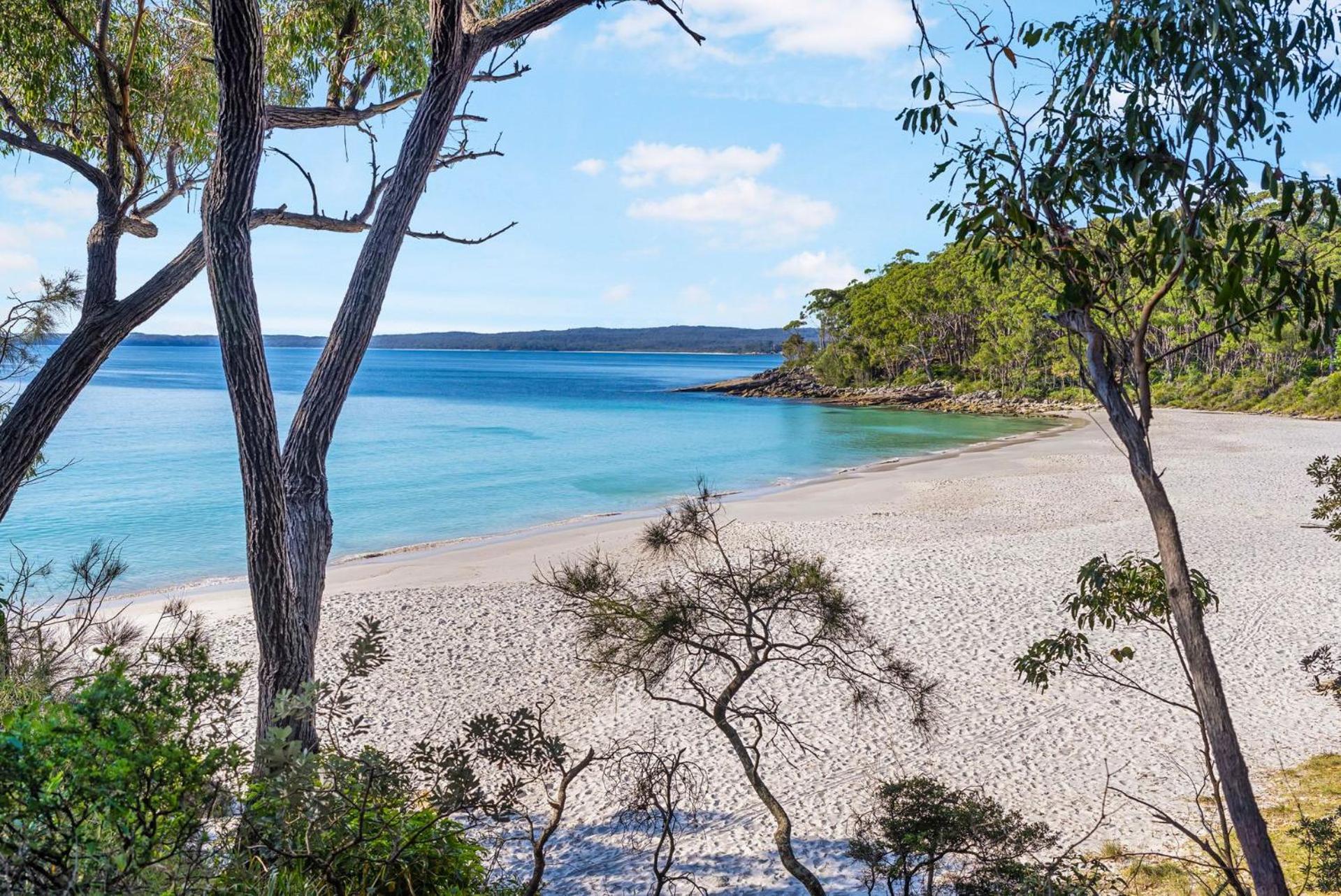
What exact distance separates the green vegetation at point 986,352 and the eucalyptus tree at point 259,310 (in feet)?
90.1

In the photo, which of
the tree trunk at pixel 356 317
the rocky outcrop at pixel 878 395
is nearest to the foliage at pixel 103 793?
the tree trunk at pixel 356 317

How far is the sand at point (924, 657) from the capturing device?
5648mm

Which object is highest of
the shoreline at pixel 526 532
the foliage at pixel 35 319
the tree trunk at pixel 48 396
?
the foliage at pixel 35 319

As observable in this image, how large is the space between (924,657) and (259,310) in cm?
706

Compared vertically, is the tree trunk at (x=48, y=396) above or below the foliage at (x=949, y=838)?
above

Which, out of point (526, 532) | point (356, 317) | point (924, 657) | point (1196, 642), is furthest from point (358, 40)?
point (526, 532)

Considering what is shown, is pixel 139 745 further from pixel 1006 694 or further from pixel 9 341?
pixel 1006 694

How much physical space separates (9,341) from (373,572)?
325 inches

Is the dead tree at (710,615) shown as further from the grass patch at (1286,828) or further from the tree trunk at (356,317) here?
the grass patch at (1286,828)

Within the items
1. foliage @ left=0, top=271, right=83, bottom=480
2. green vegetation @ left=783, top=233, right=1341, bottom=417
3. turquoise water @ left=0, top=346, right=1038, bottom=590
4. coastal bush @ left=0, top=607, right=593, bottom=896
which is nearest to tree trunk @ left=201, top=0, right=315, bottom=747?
coastal bush @ left=0, top=607, right=593, bottom=896

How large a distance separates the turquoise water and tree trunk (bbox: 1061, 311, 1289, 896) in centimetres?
1007

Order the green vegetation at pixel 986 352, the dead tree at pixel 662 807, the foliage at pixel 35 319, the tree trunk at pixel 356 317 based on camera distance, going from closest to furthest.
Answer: the tree trunk at pixel 356 317, the dead tree at pixel 662 807, the foliage at pixel 35 319, the green vegetation at pixel 986 352

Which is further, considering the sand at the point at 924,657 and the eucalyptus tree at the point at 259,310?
the sand at the point at 924,657

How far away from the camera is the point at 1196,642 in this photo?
2.90 metres
